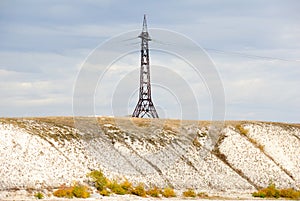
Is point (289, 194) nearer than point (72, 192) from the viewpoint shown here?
No

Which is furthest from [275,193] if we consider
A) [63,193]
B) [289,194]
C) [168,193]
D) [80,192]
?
[63,193]

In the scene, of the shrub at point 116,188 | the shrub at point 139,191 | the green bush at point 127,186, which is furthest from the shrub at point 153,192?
the shrub at point 116,188

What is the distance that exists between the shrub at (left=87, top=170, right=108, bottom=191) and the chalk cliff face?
1459 mm

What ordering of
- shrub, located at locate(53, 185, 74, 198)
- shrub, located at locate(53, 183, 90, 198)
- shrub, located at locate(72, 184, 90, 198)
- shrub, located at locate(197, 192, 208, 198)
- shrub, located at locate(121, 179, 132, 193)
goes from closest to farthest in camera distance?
1. shrub, located at locate(53, 185, 74, 198)
2. shrub, located at locate(53, 183, 90, 198)
3. shrub, located at locate(72, 184, 90, 198)
4. shrub, located at locate(121, 179, 132, 193)
5. shrub, located at locate(197, 192, 208, 198)

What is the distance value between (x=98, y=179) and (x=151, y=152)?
46.2 feet

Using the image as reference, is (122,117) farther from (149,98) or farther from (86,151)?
(86,151)

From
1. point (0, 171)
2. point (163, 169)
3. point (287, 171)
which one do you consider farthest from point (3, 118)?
point (287, 171)

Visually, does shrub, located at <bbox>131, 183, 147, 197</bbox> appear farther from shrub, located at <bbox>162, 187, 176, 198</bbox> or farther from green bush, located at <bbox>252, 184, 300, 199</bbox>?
green bush, located at <bbox>252, 184, 300, 199</bbox>

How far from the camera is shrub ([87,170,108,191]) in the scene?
6675 cm

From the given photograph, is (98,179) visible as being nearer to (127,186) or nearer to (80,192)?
(127,186)

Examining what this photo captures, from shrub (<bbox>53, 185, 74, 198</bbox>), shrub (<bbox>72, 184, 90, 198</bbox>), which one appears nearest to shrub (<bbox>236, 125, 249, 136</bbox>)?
shrub (<bbox>72, 184, 90, 198</bbox>)

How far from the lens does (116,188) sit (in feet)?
220

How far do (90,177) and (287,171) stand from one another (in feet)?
93.1

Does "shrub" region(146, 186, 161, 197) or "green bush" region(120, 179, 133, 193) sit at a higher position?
"green bush" region(120, 179, 133, 193)
